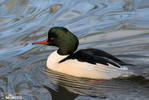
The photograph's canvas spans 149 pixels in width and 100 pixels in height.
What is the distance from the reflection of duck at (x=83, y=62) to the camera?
291 inches

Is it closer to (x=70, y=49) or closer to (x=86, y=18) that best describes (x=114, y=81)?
(x=70, y=49)

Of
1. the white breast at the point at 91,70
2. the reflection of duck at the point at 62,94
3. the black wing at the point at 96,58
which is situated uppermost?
the black wing at the point at 96,58

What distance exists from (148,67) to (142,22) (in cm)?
280

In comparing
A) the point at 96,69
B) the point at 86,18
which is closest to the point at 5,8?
the point at 86,18

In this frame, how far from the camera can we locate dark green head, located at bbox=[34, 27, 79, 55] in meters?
7.91

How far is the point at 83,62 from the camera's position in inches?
296

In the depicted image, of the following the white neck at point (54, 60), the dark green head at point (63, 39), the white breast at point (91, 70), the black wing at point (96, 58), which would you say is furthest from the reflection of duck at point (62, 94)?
the dark green head at point (63, 39)

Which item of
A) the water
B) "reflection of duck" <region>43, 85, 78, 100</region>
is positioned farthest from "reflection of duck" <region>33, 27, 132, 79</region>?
"reflection of duck" <region>43, 85, 78, 100</region>

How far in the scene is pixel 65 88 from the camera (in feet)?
23.7

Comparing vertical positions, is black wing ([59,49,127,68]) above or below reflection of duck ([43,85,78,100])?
above

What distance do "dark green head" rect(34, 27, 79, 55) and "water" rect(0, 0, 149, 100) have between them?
0.55 m

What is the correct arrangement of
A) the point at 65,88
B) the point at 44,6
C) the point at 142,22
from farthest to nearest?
1. the point at 44,6
2. the point at 142,22
3. the point at 65,88

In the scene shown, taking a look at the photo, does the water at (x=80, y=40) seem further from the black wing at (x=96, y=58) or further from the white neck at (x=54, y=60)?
the black wing at (x=96, y=58)

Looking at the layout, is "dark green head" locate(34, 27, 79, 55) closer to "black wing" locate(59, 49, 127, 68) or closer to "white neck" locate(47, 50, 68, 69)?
"white neck" locate(47, 50, 68, 69)
